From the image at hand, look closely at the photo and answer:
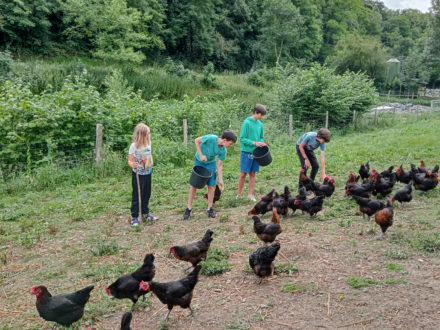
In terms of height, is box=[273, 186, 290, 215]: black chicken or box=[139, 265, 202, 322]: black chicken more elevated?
box=[273, 186, 290, 215]: black chicken

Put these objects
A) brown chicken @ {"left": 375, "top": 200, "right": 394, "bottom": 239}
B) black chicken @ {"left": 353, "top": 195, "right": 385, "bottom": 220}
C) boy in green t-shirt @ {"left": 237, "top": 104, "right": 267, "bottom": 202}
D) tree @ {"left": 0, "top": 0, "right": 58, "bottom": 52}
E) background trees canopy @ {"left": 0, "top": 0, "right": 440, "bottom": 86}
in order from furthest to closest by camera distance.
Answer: tree @ {"left": 0, "top": 0, "right": 58, "bottom": 52}, background trees canopy @ {"left": 0, "top": 0, "right": 440, "bottom": 86}, boy in green t-shirt @ {"left": 237, "top": 104, "right": 267, "bottom": 202}, black chicken @ {"left": 353, "top": 195, "right": 385, "bottom": 220}, brown chicken @ {"left": 375, "top": 200, "right": 394, "bottom": 239}

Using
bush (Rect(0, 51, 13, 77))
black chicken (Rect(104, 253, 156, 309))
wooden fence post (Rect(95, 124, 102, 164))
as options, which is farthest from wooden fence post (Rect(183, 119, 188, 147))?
bush (Rect(0, 51, 13, 77))

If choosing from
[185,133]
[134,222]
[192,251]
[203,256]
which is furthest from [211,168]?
[185,133]

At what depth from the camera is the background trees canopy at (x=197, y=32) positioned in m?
33.0

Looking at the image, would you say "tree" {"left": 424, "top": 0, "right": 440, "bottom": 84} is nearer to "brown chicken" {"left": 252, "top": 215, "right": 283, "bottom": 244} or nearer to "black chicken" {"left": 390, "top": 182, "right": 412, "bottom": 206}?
"black chicken" {"left": 390, "top": 182, "right": 412, "bottom": 206}

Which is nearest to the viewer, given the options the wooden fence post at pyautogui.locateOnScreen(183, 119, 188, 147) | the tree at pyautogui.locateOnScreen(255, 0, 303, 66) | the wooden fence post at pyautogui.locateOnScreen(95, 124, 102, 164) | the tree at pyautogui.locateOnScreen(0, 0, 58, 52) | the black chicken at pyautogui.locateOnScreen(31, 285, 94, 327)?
the black chicken at pyautogui.locateOnScreen(31, 285, 94, 327)

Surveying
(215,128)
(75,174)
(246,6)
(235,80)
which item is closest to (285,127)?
(215,128)

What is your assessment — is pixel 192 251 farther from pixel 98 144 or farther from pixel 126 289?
pixel 98 144

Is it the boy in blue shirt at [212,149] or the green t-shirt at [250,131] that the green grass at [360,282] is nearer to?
the boy in blue shirt at [212,149]

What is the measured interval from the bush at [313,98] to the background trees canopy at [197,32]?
18.2 m

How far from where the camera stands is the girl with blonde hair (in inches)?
247

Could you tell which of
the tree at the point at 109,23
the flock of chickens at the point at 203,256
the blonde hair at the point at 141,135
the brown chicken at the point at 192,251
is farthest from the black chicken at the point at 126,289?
the tree at the point at 109,23

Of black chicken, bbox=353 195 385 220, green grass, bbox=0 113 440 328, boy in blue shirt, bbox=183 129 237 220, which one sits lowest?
green grass, bbox=0 113 440 328

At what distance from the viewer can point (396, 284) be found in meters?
4.19
